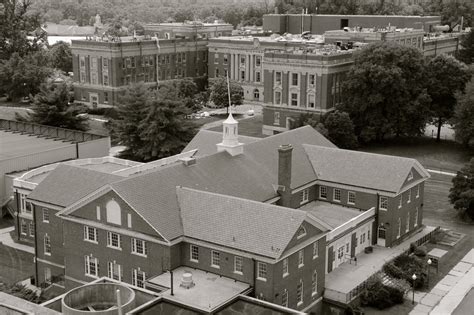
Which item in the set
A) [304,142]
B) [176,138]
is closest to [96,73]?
[176,138]

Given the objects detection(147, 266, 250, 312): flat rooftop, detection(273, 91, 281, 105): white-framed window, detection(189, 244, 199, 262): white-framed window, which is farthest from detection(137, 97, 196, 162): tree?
detection(147, 266, 250, 312): flat rooftop

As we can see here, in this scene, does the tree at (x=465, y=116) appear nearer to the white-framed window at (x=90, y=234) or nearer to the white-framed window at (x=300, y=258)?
the white-framed window at (x=300, y=258)

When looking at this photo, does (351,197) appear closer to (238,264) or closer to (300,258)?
(300,258)

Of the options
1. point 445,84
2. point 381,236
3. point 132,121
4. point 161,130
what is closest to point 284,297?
point 381,236

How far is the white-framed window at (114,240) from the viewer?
42.2 metres

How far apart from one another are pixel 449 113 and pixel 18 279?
Result: 55435 mm

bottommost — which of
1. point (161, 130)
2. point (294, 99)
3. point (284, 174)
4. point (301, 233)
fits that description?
point (301, 233)

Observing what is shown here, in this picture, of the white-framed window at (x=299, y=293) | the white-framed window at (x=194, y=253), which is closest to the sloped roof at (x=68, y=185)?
the white-framed window at (x=194, y=253)

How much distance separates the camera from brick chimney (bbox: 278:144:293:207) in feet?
154

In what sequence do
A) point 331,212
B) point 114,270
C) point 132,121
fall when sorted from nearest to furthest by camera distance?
point 114,270
point 331,212
point 132,121

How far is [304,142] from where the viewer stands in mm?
57062

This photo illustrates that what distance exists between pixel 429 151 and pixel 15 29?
8110 cm

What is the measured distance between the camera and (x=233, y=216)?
133 feet

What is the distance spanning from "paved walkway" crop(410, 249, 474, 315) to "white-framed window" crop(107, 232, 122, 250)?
18557 mm
